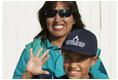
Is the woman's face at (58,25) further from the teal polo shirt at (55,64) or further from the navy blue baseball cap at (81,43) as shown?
the navy blue baseball cap at (81,43)

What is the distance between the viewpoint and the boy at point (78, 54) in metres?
A: 1.87

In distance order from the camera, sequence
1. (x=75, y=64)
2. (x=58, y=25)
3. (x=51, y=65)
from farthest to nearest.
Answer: (x=51, y=65)
(x=58, y=25)
(x=75, y=64)

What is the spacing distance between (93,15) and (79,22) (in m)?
0.97

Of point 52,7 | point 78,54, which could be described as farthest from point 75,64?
point 52,7

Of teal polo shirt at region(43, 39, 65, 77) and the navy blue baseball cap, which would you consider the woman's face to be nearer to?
teal polo shirt at region(43, 39, 65, 77)

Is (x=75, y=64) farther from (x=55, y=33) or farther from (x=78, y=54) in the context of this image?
(x=55, y=33)

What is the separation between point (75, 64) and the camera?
186 centimetres

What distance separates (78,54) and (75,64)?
0.08 metres

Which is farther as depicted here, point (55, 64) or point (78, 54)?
point (55, 64)

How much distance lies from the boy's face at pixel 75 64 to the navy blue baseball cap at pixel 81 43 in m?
0.04

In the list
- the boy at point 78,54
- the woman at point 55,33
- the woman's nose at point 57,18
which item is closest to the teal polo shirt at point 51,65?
the woman at point 55,33

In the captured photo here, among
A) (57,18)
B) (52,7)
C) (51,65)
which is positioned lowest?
(51,65)

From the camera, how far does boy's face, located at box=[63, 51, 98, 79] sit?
6.11 feet
